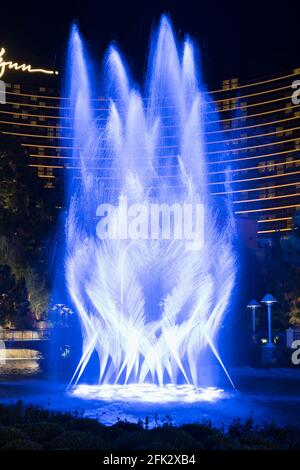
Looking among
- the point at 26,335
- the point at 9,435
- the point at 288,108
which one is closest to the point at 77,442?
the point at 9,435

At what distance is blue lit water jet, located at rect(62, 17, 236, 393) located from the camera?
1909 centimetres

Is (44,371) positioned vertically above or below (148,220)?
below

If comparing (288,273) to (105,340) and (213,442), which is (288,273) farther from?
(213,442)

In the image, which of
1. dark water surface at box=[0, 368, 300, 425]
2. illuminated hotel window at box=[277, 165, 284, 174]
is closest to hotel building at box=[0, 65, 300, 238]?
illuminated hotel window at box=[277, 165, 284, 174]

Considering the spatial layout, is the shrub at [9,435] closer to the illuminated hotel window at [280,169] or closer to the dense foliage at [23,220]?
the dense foliage at [23,220]

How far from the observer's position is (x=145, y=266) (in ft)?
75.6

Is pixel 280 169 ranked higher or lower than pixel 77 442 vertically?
higher

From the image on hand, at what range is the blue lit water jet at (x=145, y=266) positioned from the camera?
19.1 m

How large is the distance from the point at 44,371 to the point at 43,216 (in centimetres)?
1747

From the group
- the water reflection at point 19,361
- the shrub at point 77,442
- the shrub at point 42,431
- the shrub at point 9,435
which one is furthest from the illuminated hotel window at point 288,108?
the shrub at point 9,435

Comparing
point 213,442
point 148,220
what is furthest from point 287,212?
point 213,442

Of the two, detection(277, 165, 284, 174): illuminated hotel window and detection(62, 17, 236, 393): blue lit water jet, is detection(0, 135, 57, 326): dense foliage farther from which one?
detection(277, 165, 284, 174): illuminated hotel window

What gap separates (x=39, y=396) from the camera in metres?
15.7

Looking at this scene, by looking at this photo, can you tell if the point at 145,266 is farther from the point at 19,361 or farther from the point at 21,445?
the point at 21,445
